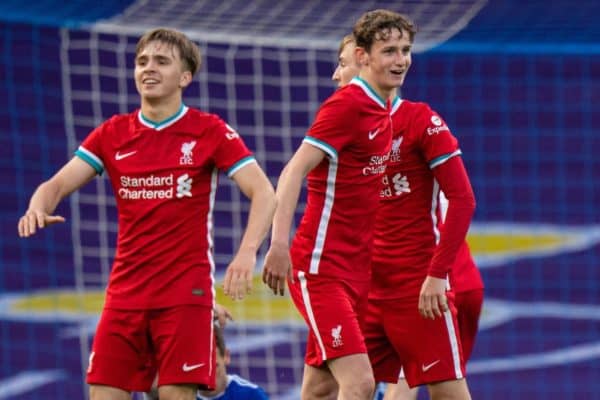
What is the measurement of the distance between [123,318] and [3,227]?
14.4 feet

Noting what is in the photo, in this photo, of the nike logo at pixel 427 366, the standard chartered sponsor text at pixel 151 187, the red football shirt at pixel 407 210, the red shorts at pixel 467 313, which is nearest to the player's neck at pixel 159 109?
the standard chartered sponsor text at pixel 151 187

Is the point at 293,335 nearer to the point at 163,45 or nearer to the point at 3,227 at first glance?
the point at 3,227

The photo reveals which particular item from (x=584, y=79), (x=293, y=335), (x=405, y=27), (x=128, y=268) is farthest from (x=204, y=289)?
(x=584, y=79)

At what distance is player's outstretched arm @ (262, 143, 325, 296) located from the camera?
598 centimetres

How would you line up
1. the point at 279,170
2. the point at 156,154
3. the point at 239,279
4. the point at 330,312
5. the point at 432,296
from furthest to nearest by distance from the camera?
the point at 279,170 < the point at 432,296 < the point at 330,312 < the point at 156,154 < the point at 239,279

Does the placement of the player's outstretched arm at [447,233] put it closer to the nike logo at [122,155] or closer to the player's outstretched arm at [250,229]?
the player's outstretched arm at [250,229]

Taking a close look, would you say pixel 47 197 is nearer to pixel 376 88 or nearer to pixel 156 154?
pixel 156 154

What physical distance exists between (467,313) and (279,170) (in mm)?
3106

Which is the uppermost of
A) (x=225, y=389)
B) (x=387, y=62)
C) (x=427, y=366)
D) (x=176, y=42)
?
(x=176, y=42)

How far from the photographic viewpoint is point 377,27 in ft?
21.5

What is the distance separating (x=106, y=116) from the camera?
402 inches

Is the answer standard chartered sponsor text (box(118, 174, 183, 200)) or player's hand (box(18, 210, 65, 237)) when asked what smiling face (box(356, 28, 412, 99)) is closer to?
standard chartered sponsor text (box(118, 174, 183, 200))

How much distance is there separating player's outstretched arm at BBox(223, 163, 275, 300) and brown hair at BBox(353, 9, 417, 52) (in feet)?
2.63

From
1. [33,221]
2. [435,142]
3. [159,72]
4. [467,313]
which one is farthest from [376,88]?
[33,221]
